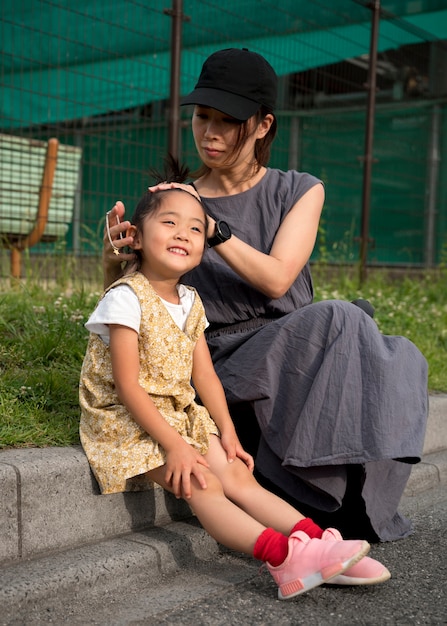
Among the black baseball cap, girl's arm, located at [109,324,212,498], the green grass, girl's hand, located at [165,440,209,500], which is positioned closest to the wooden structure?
the green grass

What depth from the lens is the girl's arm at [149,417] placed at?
2.20 metres

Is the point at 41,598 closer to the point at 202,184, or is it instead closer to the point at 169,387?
the point at 169,387

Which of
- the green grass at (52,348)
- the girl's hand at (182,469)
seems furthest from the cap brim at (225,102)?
the girl's hand at (182,469)

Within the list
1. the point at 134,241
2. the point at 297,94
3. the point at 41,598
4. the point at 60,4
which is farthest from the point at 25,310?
the point at 297,94

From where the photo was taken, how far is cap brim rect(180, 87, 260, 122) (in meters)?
2.76

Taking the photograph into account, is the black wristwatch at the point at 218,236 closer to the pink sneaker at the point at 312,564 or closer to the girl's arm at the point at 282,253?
the girl's arm at the point at 282,253

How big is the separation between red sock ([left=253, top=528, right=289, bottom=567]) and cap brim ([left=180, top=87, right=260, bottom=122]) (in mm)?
1352

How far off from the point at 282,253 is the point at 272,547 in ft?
3.41

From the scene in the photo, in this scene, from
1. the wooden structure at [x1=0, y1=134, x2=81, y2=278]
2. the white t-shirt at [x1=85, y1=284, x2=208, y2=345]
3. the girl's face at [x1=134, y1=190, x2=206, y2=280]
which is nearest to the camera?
the white t-shirt at [x1=85, y1=284, x2=208, y2=345]

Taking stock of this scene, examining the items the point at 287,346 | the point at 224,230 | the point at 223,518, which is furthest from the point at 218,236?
the point at 223,518

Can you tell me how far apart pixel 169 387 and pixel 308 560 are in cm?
61

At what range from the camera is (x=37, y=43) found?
16.1ft

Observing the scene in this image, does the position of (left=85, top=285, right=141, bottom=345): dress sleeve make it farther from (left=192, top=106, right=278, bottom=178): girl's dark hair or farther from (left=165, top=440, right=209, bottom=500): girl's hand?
(left=192, top=106, right=278, bottom=178): girl's dark hair

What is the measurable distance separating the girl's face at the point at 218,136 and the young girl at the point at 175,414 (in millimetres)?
399
